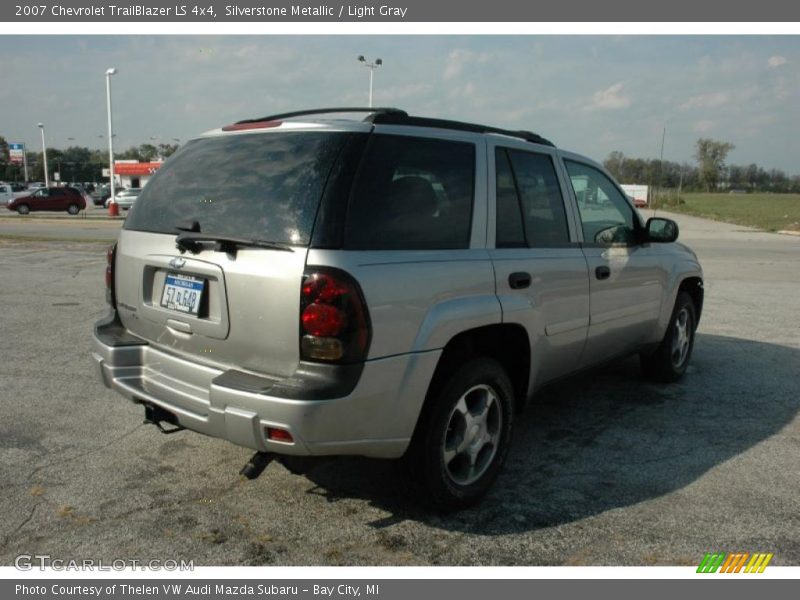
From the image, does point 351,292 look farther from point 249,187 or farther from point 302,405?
point 249,187

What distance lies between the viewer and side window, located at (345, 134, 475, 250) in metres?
2.88

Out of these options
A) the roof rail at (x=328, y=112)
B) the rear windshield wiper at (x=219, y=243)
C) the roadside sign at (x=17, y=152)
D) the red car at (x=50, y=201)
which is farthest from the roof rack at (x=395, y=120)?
the roadside sign at (x=17, y=152)

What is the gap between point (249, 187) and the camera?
3.04 metres

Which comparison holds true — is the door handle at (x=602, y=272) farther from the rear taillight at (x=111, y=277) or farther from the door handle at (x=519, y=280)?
the rear taillight at (x=111, y=277)

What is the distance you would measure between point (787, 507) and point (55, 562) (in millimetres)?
3518

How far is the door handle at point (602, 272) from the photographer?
4.26 meters

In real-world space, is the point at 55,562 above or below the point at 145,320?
below

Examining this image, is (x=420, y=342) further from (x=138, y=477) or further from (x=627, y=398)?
(x=627, y=398)

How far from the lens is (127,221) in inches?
144

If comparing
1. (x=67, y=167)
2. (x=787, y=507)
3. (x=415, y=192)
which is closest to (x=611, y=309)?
(x=787, y=507)

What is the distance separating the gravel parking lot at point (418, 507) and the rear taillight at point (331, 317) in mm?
933

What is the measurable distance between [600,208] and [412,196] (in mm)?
1978

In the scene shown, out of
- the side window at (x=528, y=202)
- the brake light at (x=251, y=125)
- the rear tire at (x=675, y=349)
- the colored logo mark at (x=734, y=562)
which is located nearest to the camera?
the colored logo mark at (x=734, y=562)

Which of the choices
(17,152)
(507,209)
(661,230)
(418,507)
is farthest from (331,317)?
(17,152)
